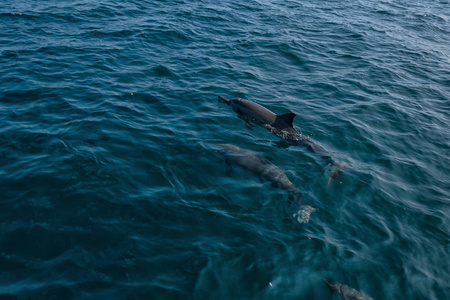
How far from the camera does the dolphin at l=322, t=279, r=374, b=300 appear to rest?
692 centimetres

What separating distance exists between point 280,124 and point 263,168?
2.68m

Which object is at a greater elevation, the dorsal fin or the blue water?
the dorsal fin

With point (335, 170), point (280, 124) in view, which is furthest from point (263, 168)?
point (280, 124)

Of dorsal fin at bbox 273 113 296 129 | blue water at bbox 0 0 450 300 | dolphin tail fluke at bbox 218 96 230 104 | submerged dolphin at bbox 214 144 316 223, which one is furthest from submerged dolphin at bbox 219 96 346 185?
submerged dolphin at bbox 214 144 316 223

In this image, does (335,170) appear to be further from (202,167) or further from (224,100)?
(224,100)

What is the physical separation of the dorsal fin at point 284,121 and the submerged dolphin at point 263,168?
1905mm

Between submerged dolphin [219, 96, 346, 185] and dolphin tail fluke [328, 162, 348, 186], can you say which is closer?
dolphin tail fluke [328, 162, 348, 186]

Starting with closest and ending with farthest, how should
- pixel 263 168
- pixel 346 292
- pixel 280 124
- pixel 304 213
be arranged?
pixel 346 292
pixel 304 213
pixel 263 168
pixel 280 124

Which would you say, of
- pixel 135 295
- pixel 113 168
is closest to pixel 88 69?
pixel 113 168

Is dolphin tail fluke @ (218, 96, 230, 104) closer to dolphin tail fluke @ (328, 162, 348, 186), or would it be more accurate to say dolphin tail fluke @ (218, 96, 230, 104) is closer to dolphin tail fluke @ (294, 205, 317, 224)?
dolphin tail fluke @ (328, 162, 348, 186)

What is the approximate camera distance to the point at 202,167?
10148 millimetres

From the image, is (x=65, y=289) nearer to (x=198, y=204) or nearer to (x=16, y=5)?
(x=198, y=204)

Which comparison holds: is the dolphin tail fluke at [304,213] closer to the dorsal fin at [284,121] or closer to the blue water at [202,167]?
the blue water at [202,167]

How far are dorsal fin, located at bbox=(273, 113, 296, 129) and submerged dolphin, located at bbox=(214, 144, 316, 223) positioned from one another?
1905 mm
